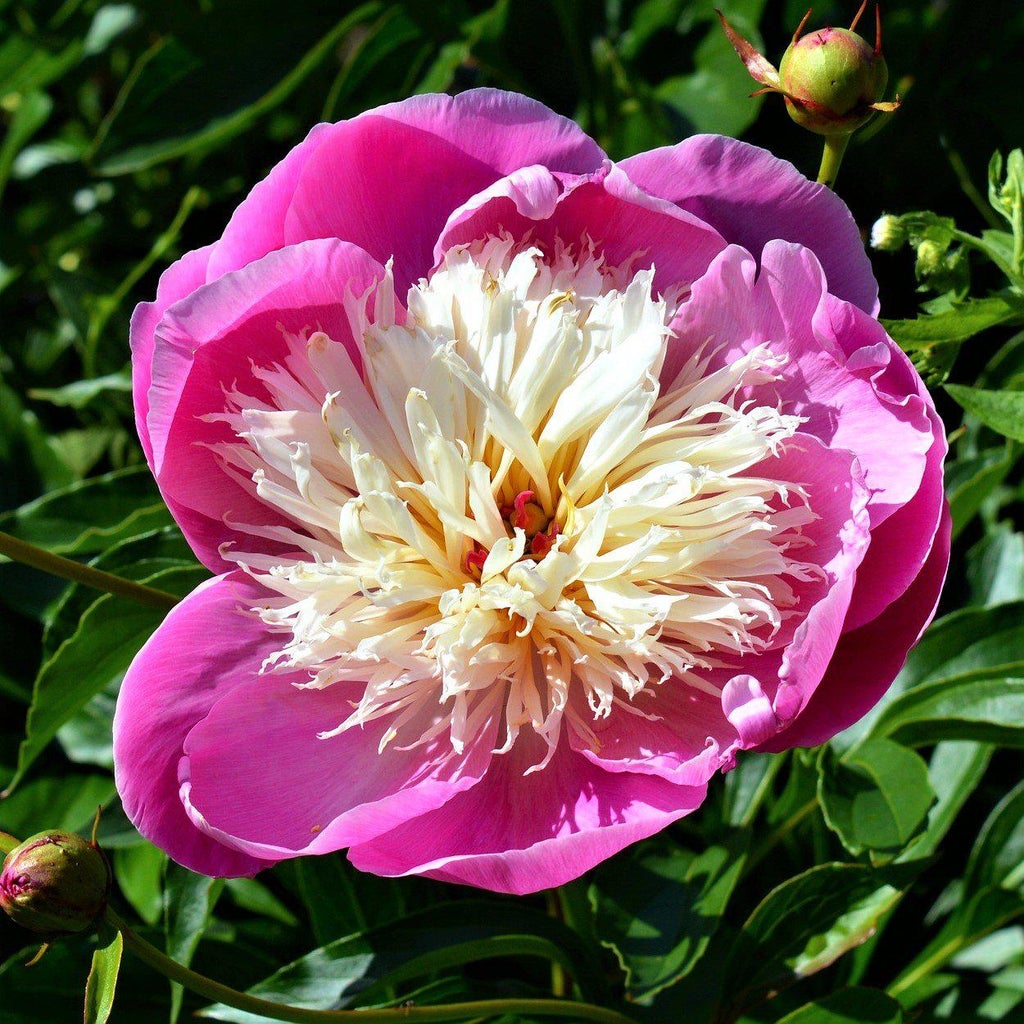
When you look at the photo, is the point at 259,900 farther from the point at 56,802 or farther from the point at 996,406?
the point at 996,406

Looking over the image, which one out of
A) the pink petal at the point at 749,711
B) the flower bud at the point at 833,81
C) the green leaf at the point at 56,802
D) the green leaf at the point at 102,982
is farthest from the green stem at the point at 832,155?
the green leaf at the point at 56,802

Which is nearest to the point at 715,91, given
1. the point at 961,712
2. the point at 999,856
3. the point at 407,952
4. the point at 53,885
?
the point at 961,712

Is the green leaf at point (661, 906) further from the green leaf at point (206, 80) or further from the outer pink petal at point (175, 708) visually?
the green leaf at point (206, 80)

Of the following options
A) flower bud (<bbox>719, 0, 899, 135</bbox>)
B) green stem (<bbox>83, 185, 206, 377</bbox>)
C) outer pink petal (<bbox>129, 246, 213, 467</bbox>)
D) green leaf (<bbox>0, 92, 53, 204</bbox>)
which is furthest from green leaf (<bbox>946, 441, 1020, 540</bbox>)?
green leaf (<bbox>0, 92, 53, 204</bbox>)

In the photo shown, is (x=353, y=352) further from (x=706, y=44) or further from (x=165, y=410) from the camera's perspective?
(x=706, y=44)

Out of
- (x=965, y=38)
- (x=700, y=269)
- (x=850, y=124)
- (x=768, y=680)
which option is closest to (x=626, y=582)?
(x=768, y=680)

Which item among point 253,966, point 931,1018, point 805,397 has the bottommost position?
point 931,1018
